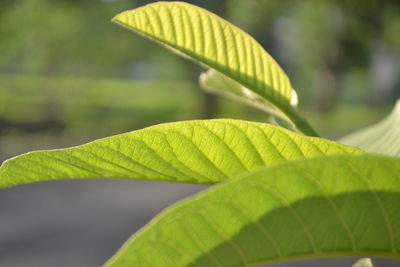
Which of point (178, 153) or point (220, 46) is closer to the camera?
point (178, 153)

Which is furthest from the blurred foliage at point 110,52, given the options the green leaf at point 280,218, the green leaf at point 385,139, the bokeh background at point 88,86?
the green leaf at point 280,218

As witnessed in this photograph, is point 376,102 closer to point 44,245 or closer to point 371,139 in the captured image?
point 44,245

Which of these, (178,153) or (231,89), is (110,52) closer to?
(231,89)

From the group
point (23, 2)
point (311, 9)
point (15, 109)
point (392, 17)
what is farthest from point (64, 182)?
point (311, 9)

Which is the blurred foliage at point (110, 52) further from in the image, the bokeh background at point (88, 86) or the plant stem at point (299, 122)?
the plant stem at point (299, 122)

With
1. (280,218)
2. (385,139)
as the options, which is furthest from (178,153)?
(385,139)
